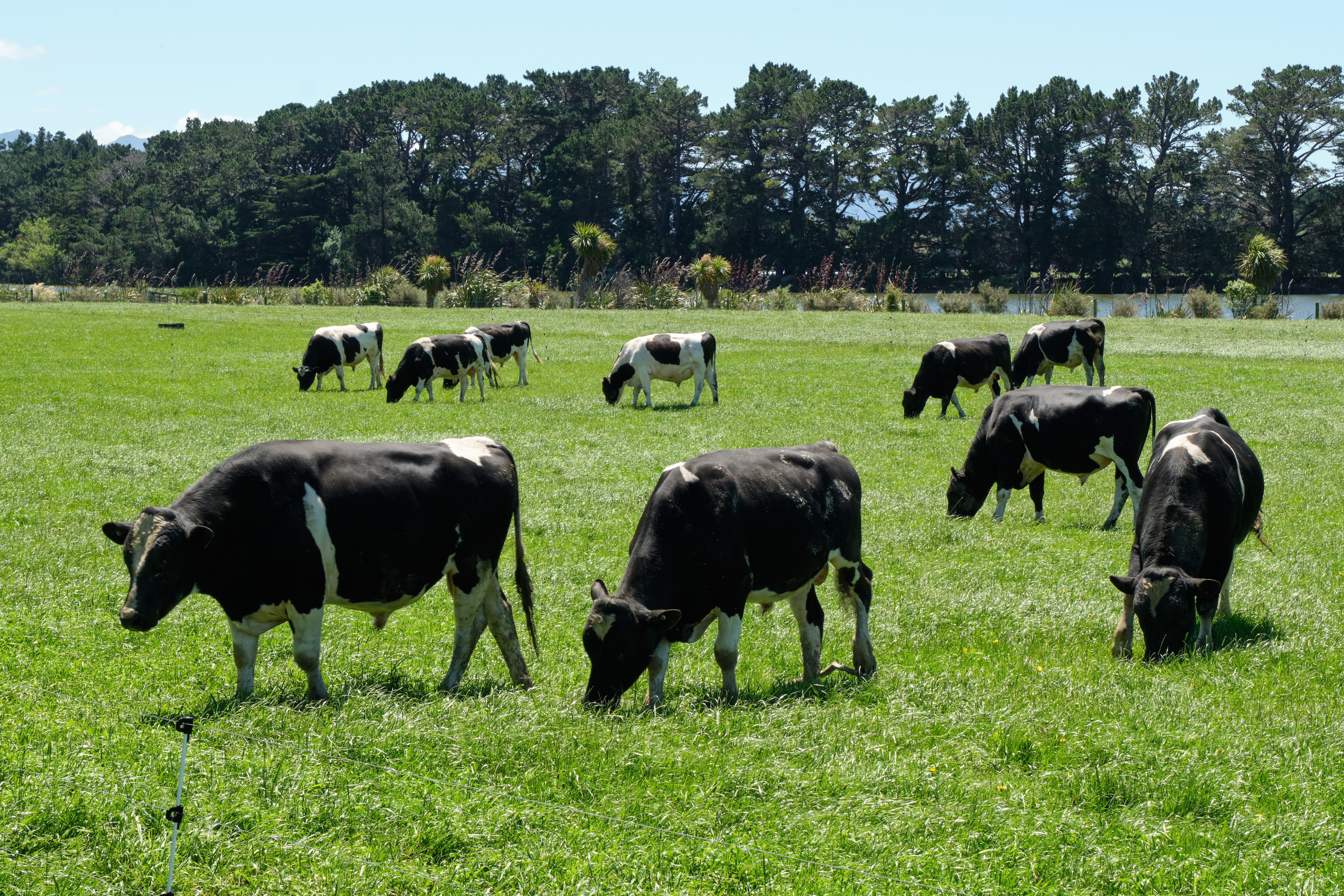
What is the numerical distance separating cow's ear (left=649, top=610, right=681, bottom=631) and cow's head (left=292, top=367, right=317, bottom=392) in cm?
2345

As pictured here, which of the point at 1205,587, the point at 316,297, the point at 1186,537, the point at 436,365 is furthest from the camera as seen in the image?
the point at 316,297

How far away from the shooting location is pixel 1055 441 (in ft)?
45.6

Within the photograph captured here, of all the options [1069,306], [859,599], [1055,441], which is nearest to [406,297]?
[1069,306]

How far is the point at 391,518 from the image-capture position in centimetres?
718

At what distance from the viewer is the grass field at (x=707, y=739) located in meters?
5.05

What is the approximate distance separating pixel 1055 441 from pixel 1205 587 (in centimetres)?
562

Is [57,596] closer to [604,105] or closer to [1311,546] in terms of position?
[1311,546]

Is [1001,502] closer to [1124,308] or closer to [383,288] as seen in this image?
[1124,308]

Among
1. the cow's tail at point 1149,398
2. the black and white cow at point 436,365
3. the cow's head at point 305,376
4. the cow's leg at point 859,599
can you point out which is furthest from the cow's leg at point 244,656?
the cow's head at point 305,376

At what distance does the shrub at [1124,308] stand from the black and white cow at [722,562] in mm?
56141

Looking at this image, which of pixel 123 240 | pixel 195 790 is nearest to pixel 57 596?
pixel 195 790

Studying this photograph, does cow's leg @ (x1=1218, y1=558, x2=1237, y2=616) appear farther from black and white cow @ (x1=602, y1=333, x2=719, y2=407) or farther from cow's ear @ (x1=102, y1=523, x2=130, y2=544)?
black and white cow @ (x1=602, y1=333, x2=719, y2=407)

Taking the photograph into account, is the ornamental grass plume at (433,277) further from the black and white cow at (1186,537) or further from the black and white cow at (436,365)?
the black and white cow at (1186,537)

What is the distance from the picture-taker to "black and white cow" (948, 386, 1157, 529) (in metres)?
13.8
